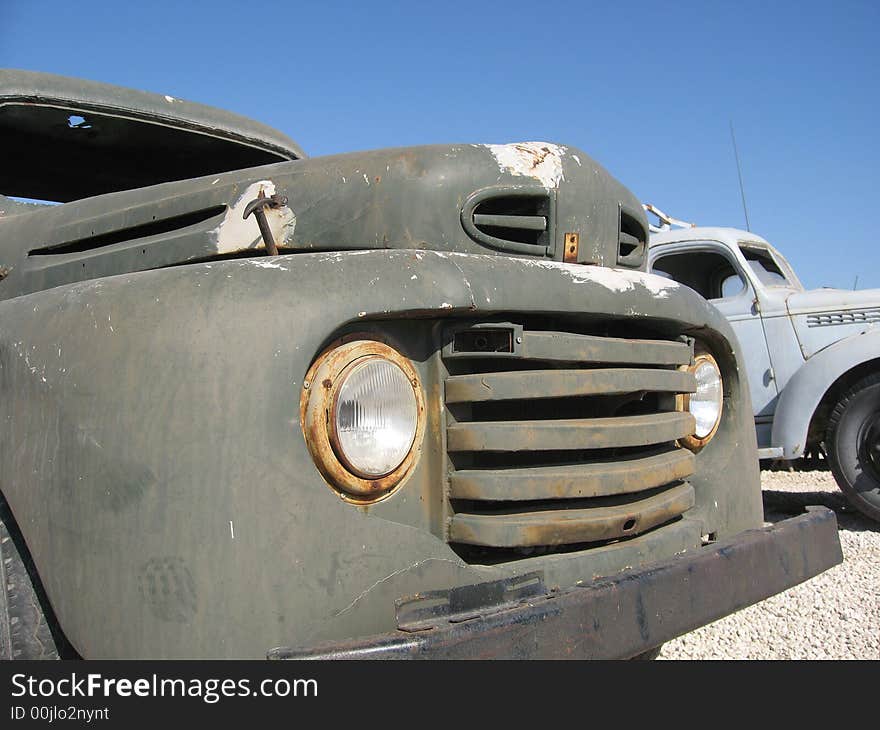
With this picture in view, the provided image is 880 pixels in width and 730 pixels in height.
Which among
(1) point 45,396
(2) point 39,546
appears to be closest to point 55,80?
(1) point 45,396

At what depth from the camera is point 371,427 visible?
1.65m

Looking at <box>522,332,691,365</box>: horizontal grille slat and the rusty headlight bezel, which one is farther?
the rusty headlight bezel

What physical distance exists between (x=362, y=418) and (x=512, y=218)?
0.77 metres

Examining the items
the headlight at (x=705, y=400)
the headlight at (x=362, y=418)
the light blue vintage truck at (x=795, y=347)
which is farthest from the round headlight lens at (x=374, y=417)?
the light blue vintage truck at (x=795, y=347)

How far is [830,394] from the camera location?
230 inches

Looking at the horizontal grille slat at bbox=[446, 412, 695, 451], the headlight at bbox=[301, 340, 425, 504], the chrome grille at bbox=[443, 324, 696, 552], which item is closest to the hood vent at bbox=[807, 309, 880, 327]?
the chrome grille at bbox=[443, 324, 696, 552]

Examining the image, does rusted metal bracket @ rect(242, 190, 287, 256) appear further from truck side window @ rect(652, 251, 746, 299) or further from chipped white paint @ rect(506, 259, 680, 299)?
truck side window @ rect(652, 251, 746, 299)

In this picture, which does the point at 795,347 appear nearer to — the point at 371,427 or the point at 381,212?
the point at 381,212

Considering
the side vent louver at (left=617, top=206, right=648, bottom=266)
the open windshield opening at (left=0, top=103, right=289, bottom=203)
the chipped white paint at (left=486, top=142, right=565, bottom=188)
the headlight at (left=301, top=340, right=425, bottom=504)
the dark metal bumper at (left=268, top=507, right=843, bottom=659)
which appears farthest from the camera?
the open windshield opening at (left=0, top=103, right=289, bottom=203)

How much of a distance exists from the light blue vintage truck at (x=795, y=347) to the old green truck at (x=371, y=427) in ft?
10.4

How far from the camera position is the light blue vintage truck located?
18.1 ft

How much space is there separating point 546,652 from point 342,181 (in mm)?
1255

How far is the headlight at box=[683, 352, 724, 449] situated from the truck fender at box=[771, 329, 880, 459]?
352 centimetres
